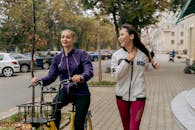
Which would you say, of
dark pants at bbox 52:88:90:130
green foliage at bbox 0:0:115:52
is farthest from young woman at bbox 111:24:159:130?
green foliage at bbox 0:0:115:52

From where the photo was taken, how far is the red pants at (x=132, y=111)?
17.8ft

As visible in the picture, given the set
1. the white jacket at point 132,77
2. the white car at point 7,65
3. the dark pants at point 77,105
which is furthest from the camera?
the white car at point 7,65

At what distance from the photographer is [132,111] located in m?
5.45

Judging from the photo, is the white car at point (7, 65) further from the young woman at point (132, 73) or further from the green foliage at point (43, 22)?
the young woman at point (132, 73)

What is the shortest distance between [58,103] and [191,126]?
3586mm

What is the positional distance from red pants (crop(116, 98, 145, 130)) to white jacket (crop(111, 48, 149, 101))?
75mm

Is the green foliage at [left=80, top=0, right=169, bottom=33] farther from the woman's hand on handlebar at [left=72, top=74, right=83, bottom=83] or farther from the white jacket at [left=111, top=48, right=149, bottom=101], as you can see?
the woman's hand on handlebar at [left=72, top=74, right=83, bottom=83]

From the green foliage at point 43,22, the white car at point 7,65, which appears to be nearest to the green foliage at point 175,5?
the green foliage at point 43,22

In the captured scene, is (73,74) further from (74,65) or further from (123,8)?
(123,8)

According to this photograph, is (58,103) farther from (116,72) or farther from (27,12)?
(27,12)

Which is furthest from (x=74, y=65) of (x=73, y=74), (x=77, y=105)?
(x=77, y=105)

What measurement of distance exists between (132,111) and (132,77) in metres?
0.42

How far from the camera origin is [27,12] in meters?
34.2

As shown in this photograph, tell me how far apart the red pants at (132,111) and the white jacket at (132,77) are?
0.07 meters
